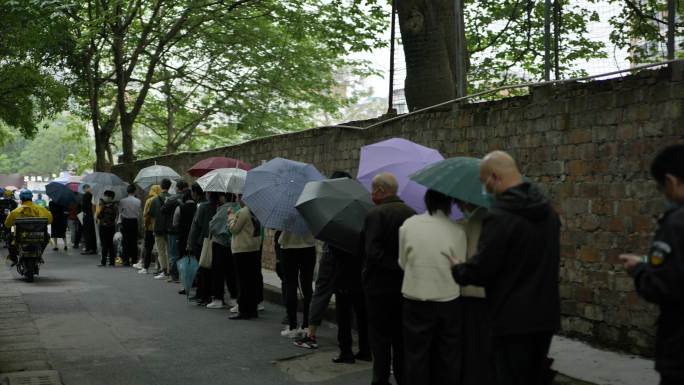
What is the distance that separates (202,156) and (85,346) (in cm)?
1397

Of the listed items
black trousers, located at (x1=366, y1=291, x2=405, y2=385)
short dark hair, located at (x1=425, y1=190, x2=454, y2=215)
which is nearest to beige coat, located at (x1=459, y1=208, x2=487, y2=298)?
short dark hair, located at (x1=425, y1=190, x2=454, y2=215)

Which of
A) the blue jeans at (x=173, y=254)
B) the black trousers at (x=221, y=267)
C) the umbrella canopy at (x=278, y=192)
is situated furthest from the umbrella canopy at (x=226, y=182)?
the blue jeans at (x=173, y=254)

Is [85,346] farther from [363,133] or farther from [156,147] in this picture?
[156,147]

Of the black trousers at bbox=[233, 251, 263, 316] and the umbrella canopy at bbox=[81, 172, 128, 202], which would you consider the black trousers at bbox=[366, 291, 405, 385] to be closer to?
the black trousers at bbox=[233, 251, 263, 316]

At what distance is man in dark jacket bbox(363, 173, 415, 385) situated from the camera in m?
6.97

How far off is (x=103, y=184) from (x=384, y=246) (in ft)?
53.6

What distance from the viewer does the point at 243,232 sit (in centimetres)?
1121

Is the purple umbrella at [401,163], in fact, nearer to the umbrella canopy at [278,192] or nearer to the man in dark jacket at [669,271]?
the umbrella canopy at [278,192]

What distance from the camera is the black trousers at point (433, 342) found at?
6055mm

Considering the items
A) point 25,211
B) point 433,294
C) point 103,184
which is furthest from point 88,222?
point 433,294

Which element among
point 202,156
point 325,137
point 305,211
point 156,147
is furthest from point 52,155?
point 305,211

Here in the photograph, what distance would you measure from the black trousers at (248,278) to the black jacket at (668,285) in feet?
25.2

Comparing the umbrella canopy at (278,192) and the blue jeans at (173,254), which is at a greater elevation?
the umbrella canopy at (278,192)

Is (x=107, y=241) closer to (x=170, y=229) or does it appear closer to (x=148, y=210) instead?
(x=148, y=210)
